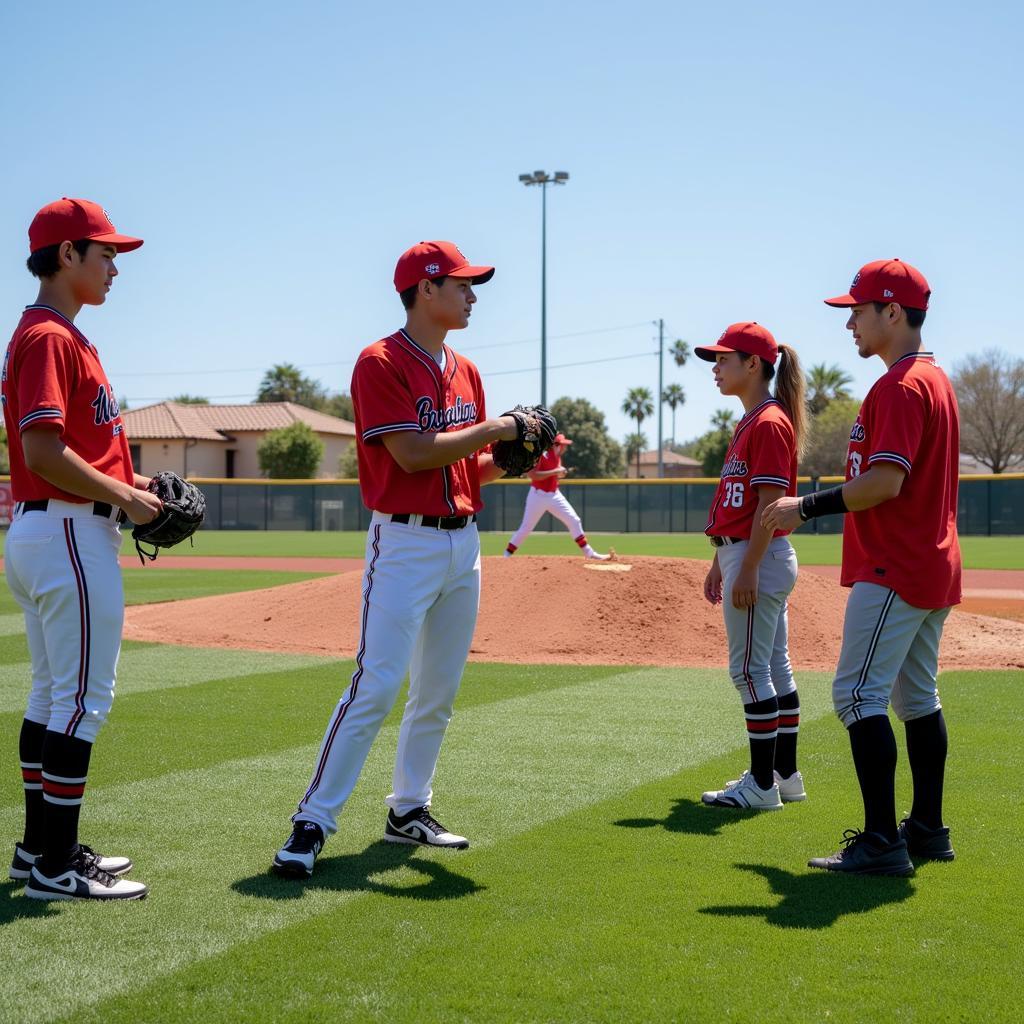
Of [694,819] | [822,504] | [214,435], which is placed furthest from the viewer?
[214,435]

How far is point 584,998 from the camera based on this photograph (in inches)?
122

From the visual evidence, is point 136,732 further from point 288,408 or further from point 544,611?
point 288,408

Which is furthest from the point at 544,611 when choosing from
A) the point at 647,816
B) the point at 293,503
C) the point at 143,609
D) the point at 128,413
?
the point at 128,413

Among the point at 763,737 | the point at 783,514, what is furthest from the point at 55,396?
the point at 763,737

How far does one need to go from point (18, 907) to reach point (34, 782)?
499 millimetres

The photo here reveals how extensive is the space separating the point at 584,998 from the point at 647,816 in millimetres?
1988

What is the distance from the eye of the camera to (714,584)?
5785mm

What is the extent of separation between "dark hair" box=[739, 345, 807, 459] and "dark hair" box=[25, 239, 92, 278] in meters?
2.84

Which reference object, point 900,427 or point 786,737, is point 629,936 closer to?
point 900,427

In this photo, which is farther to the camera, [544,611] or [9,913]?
[544,611]

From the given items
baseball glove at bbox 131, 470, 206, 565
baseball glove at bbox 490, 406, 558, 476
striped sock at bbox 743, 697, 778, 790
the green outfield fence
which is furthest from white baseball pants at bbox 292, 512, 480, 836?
the green outfield fence

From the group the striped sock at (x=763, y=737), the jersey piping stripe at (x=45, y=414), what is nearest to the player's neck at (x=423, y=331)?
the jersey piping stripe at (x=45, y=414)

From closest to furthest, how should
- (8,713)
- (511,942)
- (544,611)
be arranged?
(511,942) < (8,713) < (544,611)

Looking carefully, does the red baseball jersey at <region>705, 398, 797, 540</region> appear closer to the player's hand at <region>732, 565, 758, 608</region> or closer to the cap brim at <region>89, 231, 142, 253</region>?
the player's hand at <region>732, 565, 758, 608</region>
